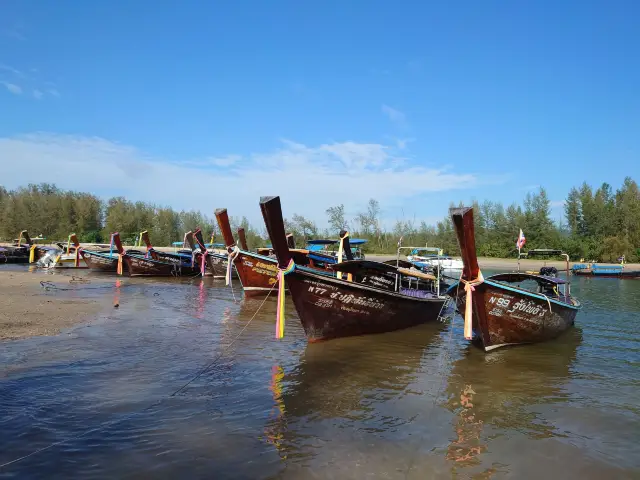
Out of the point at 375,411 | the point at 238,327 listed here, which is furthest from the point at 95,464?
the point at 238,327

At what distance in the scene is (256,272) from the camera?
19719 mm

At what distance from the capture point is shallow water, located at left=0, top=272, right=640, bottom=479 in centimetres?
494

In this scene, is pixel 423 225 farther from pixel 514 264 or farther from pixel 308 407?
pixel 308 407

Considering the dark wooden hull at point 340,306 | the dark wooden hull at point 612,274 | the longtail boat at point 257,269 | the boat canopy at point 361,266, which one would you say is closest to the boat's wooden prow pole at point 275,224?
the dark wooden hull at point 340,306

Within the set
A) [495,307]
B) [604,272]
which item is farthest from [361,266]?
[604,272]

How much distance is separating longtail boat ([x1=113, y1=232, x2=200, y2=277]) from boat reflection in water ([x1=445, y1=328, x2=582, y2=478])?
23.4 meters

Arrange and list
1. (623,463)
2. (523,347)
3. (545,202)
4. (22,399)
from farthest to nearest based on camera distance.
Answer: (545,202) < (523,347) < (22,399) < (623,463)

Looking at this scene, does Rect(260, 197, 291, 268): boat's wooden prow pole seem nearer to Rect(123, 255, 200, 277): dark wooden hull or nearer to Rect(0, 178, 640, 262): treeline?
Rect(123, 255, 200, 277): dark wooden hull

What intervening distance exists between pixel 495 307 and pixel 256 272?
12.0 meters

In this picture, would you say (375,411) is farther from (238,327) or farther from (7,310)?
(7,310)

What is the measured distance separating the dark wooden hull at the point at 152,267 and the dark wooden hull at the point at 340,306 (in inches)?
835

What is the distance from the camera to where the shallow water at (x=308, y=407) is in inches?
194

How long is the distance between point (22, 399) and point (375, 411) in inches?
201

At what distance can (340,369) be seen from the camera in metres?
8.65
